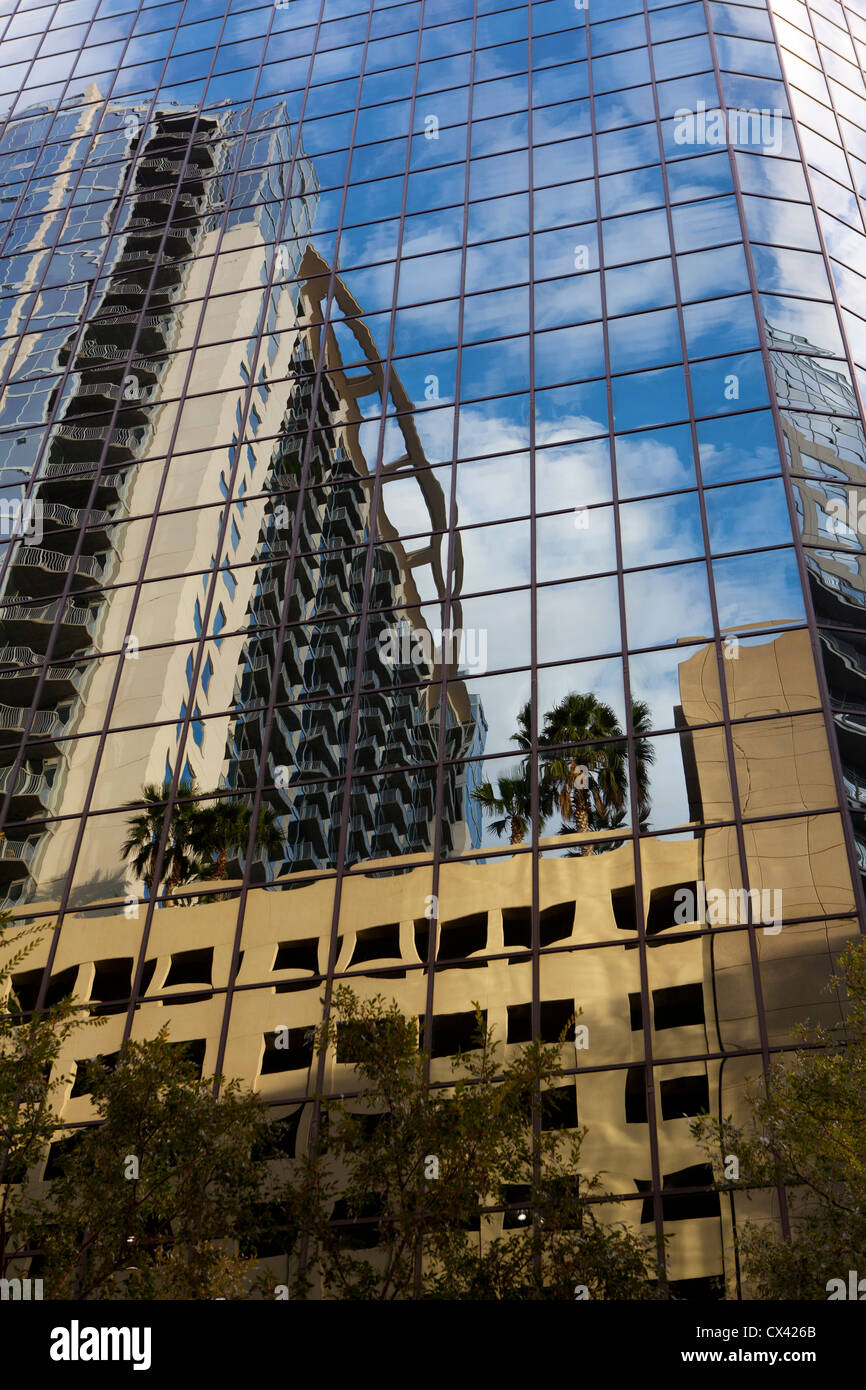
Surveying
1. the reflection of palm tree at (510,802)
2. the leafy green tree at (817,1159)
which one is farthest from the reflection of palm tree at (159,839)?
the leafy green tree at (817,1159)

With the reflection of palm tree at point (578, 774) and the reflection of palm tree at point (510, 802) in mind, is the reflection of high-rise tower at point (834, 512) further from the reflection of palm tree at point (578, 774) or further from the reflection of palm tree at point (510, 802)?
the reflection of palm tree at point (510, 802)

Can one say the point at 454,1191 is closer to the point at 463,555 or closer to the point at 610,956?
the point at 610,956

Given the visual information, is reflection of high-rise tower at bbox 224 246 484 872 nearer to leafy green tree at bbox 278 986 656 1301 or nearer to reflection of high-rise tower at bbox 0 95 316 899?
reflection of high-rise tower at bbox 0 95 316 899

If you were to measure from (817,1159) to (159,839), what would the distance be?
677 inches

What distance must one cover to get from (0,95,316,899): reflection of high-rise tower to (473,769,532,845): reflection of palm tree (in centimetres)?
690

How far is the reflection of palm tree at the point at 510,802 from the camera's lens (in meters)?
28.3

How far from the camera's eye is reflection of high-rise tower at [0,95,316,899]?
3325cm

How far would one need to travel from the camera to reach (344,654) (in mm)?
33031

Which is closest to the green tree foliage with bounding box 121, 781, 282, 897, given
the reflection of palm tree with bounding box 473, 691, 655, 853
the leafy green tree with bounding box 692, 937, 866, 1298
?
the reflection of palm tree with bounding box 473, 691, 655, 853

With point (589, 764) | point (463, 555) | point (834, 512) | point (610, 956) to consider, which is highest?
point (463, 555)

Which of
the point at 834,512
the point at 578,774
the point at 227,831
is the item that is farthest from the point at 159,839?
the point at 834,512

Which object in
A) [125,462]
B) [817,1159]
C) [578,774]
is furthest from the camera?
[125,462]
